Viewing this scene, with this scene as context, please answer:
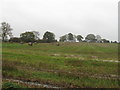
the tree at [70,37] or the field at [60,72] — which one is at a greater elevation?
the tree at [70,37]

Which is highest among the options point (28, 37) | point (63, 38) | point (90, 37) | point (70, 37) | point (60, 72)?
point (70, 37)

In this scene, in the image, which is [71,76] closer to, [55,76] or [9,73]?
[55,76]

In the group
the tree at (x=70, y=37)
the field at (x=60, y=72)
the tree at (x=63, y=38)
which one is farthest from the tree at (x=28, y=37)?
the field at (x=60, y=72)

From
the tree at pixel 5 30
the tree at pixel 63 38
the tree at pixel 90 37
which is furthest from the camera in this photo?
the tree at pixel 90 37

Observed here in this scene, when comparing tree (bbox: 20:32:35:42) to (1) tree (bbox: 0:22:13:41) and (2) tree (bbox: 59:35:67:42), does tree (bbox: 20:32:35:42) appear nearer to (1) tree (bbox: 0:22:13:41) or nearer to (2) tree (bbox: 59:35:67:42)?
(1) tree (bbox: 0:22:13:41)

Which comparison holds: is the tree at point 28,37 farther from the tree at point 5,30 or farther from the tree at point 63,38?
the tree at point 63,38

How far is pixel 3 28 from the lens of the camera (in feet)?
348

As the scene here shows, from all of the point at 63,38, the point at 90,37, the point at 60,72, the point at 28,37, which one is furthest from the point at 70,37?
the point at 60,72

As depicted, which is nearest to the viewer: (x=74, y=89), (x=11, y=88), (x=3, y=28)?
(x=11, y=88)

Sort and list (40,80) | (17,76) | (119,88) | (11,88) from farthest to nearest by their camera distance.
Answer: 1. (17,76)
2. (40,80)
3. (119,88)
4. (11,88)

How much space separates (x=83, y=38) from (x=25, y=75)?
146 meters

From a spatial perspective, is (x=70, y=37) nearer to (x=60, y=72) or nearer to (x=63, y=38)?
(x=63, y=38)

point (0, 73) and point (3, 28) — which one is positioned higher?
point (3, 28)

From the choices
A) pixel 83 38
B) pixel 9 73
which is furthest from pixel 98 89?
pixel 83 38
